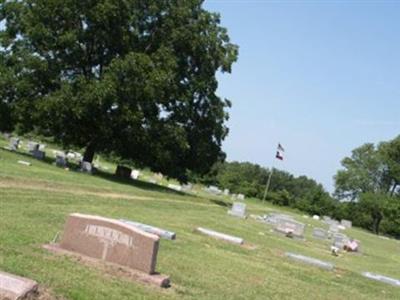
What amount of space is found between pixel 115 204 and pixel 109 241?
33.1 ft

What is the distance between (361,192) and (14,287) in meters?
77.0

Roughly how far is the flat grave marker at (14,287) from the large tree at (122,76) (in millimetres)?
23188

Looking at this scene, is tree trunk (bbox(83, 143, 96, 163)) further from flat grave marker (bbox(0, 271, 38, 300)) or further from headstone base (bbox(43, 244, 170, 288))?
flat grave marker (bbox(0, 271, 38, 300))

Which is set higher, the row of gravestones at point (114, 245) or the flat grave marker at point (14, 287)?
the row of gravestones at point (114, 245)

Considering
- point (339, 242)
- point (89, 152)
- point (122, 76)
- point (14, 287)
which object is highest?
point (122, 76)

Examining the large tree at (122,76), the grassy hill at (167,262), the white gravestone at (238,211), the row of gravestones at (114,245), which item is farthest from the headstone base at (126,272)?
the large tree at (122,76)

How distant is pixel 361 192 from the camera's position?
7969 cm

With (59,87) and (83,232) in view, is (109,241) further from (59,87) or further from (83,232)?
(59,87)

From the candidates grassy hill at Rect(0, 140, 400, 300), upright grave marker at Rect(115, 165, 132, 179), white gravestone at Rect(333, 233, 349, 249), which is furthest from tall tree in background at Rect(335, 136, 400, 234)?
grassy hill at Rect(0, 140, 400, 300)

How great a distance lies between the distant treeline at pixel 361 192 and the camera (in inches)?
2859

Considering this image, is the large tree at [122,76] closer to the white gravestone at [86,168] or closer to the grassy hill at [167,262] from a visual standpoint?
the white gravestone at [86,168]

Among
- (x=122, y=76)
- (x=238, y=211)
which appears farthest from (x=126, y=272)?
(x=122, y=76)

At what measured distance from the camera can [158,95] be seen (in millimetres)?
30578

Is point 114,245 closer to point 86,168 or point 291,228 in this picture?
point 291,228
